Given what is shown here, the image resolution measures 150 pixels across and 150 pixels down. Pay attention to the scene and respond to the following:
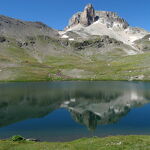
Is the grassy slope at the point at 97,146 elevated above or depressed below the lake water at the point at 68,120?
above

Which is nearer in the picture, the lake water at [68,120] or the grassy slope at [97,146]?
the grassy slope at [97,146]

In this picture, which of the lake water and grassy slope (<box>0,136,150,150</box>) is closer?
grassy slope (<box>0,136,150,150</box>)

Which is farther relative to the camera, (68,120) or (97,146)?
(68,120)

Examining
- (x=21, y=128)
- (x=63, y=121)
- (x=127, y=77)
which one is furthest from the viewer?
(x=127, y=77)

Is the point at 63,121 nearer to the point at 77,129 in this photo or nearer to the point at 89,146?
the point at 77,129

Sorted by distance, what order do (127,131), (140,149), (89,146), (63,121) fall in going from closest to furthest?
1. (140,149)
2. (89,146)
3. (127,131)
4. (63,121)

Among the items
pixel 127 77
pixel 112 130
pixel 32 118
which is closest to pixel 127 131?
pixel 112 130

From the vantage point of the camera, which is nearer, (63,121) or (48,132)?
(48,132)

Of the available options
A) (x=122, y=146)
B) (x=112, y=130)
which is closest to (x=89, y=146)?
(x=122, y=146)

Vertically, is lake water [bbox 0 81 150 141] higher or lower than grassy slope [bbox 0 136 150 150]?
lower

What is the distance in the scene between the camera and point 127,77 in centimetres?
19938

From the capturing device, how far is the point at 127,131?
161 ft

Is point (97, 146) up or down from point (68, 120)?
up

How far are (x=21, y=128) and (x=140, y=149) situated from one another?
105 feet
